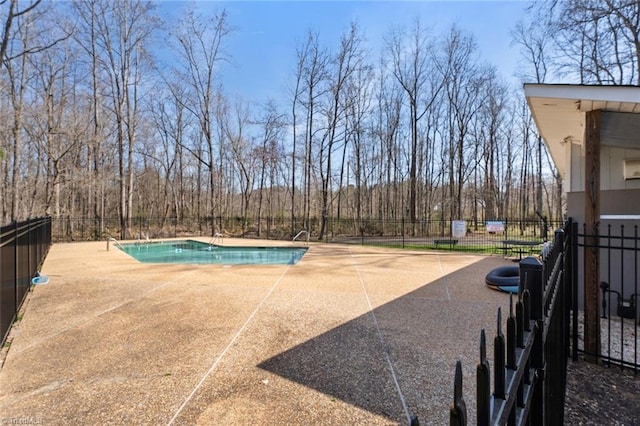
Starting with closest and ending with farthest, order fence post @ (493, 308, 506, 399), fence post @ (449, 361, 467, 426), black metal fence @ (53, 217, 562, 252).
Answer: fence post @ (449, 361, 467, 426), fence post @ (493, 308, 506, 399), black metal fence @ (53, 217, 562, 252)

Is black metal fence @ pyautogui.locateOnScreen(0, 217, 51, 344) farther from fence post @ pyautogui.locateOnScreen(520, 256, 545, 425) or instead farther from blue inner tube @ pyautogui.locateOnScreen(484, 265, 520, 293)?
blue inner tube @ pyautogui.locateOnScreen(484, 265, 520, 293)

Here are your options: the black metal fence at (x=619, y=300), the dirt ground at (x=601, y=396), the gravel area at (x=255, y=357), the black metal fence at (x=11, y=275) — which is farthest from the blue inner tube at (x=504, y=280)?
the black metal fence at (x=11, y=275)

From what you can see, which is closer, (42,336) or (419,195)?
(42,336)

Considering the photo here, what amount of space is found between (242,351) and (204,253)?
37.4ft

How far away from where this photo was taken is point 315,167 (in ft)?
70.6

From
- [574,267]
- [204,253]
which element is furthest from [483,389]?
[204,253]

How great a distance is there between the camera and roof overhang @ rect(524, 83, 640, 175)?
3.43m

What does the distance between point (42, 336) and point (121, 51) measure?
20.1 meters

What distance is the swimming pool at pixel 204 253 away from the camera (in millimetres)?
11944

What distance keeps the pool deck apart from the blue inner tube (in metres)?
0.23

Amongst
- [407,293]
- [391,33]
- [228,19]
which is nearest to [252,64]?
[228,19]

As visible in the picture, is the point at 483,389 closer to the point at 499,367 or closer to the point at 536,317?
the point at 499,367

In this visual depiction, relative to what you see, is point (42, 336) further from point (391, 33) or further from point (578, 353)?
point (391, 33)

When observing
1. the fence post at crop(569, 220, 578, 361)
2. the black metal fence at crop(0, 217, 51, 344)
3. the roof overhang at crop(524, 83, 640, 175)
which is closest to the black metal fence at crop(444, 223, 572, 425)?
the fence post at crop(569, 220, 578, 361)
